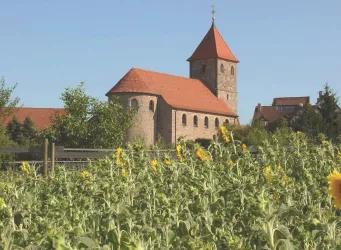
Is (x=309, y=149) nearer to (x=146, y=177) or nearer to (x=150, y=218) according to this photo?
(x=146, y=177)

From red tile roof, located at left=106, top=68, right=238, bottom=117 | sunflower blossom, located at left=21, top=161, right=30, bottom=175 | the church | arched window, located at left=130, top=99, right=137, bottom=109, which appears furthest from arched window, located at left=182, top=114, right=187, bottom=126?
sunflower blossom, located at left=21, top=161, right=30, bottom=175

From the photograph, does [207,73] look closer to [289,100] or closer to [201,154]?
[289,100]

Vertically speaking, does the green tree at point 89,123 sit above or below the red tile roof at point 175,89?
below

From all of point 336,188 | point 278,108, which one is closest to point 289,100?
point 278,108

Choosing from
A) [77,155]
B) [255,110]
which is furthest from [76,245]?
[255,110]

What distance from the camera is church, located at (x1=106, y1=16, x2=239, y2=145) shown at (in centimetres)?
6019

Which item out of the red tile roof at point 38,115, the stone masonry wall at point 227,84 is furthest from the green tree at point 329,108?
the red tile roof at point 38,115

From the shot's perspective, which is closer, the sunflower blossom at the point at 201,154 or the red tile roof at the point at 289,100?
the sunflower blossom at the point at 201,154

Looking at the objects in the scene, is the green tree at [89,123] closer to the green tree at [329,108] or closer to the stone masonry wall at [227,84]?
the green tree at [329,108]

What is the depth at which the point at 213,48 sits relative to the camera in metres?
72.8

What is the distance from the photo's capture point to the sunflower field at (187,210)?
238 centimetres

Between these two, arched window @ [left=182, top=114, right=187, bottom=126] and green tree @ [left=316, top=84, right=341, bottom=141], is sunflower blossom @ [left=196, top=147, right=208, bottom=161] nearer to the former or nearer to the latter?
green tree @ [left=316, top=84, right=341, bottom=141]

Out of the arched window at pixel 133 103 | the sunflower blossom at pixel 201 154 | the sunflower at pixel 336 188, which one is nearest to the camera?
the sunflower at pixel 336 188

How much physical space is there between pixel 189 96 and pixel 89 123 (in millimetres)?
29215
